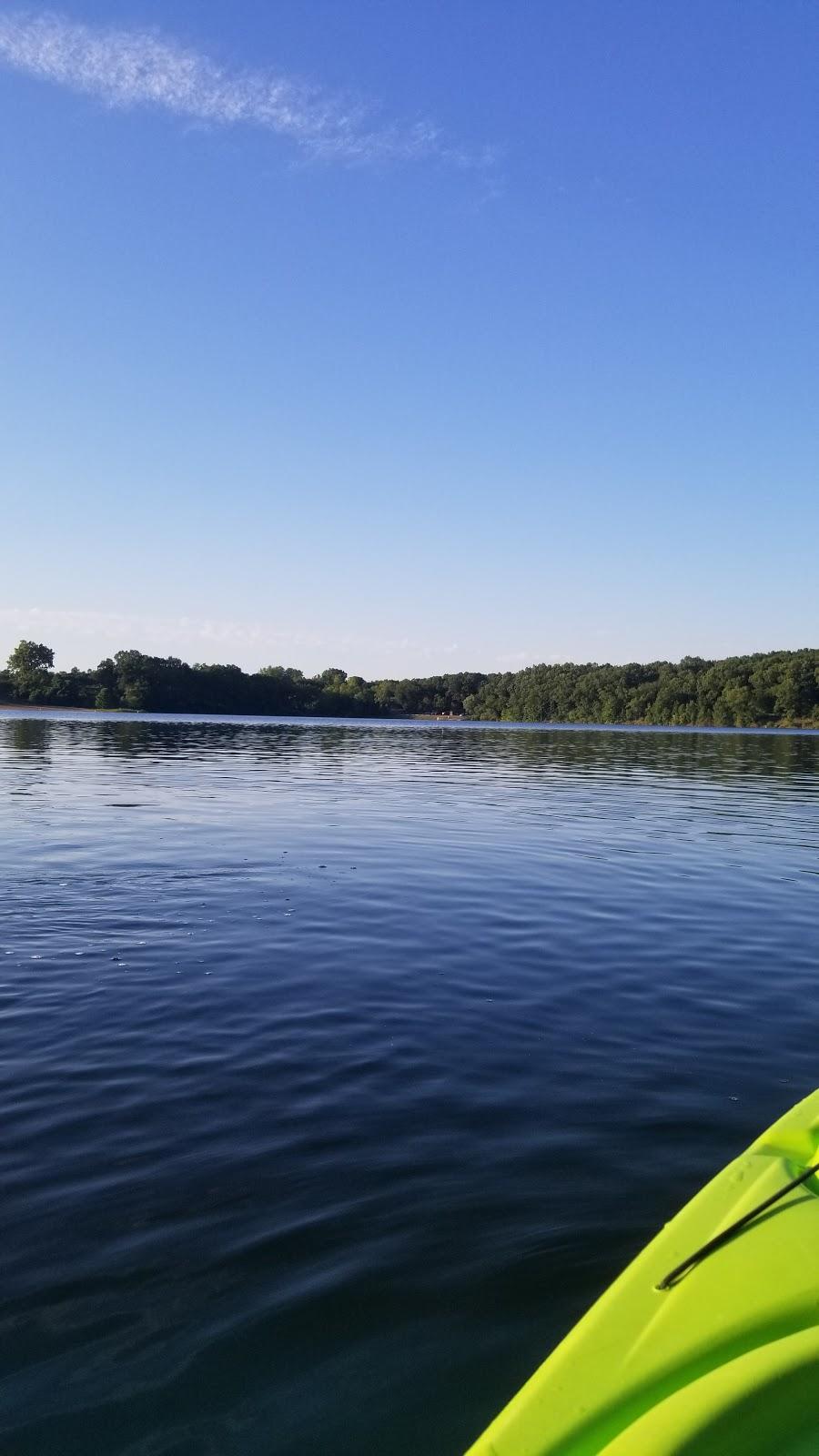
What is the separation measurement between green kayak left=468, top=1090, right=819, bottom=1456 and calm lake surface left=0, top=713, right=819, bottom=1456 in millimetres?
897

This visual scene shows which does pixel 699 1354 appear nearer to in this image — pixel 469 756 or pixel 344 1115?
pixel 344 1115

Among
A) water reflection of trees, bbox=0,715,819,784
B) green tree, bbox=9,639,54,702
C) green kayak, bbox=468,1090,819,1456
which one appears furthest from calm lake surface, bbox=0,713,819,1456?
green tree, bbox=9,639,54,702

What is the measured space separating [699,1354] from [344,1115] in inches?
149

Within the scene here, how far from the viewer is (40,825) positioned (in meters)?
20.9

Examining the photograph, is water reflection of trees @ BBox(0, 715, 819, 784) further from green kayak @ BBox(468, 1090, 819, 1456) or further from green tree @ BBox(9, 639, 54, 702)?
green tree @ BBox(9, 639, 54, 702)

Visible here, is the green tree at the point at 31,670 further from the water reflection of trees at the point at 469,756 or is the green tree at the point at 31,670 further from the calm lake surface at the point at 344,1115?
the calm lake surface at the point at 344,1115

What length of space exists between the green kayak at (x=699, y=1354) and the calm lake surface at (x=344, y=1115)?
0.90m

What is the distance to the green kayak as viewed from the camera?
2854mm

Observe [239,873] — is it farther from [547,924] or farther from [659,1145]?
[659,1145]

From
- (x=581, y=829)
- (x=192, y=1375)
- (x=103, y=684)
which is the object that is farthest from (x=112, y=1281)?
(x=103, y=684)

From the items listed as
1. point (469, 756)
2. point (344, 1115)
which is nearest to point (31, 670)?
point (469, 756)

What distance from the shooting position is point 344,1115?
664 cm

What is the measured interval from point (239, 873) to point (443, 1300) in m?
12.1

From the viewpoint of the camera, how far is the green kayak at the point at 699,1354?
2.85m
